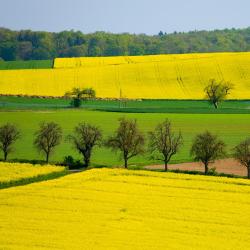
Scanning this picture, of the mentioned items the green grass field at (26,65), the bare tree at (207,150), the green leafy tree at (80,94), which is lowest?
the bare tree at (207,150)

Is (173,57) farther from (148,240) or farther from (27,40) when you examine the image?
(148,240)

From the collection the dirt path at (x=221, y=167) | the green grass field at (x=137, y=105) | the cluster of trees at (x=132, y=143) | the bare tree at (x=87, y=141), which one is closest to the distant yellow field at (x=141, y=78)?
the green grass field at (x=137, y=105)

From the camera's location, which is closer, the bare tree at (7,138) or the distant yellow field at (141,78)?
the bare tree at (7,138)

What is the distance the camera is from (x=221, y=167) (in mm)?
53656

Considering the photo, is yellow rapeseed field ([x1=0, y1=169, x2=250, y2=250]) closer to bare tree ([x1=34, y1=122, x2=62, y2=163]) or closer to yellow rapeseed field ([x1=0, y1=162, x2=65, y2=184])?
yellow rapeseed field ([x1=0, y1=162, x2=65, y2=184])

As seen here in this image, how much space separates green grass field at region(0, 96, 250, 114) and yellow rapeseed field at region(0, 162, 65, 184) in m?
37.2

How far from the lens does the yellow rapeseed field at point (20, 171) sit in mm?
44325

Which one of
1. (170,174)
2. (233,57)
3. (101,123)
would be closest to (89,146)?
(170,174)

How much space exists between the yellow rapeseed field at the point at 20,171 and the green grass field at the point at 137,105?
122 ft

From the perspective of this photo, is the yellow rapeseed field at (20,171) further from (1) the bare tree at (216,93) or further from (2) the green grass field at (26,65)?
(2) the green grass field at (26,65)

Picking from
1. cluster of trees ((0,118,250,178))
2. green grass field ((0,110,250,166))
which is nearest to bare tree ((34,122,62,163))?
cluster of trees ((0,118,250,178))

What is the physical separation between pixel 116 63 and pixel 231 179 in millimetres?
93772

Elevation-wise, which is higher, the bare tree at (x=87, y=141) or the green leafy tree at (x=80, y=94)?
the green leafy tree at (x=80, y=94)

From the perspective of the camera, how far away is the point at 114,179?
43.8m
